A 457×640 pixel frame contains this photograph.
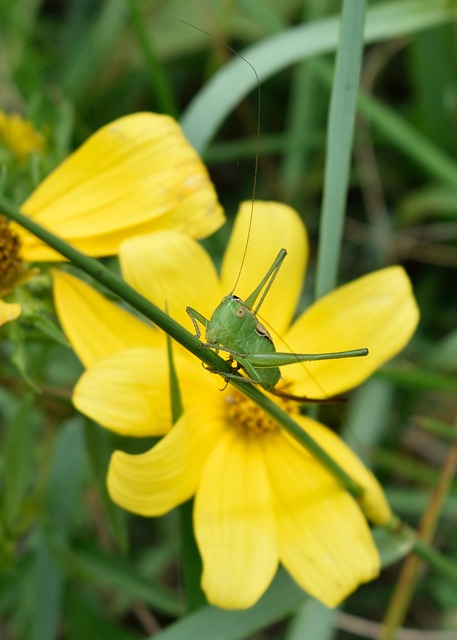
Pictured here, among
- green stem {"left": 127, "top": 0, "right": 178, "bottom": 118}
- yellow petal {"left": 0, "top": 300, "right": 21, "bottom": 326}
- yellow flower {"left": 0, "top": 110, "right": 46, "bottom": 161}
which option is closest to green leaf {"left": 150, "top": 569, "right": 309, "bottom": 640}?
yellow petal {"left": 0, "top": 300, "right": 21, "bottom": 326}

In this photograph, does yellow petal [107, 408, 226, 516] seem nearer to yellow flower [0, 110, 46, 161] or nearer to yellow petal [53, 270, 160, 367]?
yellow petal [53, 270, 160, 367]

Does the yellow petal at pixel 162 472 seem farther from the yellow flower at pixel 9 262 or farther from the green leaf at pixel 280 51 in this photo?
the green leaf at pixel 280 51

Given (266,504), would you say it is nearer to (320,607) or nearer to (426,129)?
(320,607)

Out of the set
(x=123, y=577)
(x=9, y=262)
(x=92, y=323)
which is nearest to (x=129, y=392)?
(x=92, y=323)

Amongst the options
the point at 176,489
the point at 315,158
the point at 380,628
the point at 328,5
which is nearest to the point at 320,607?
the point at 380,628

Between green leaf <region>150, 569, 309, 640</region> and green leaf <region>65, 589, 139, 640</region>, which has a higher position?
green leaf <region>150, 569, 309, 640</region>

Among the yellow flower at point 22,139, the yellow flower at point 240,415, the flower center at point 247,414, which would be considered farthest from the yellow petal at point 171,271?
the yellow flower at point 22,139
